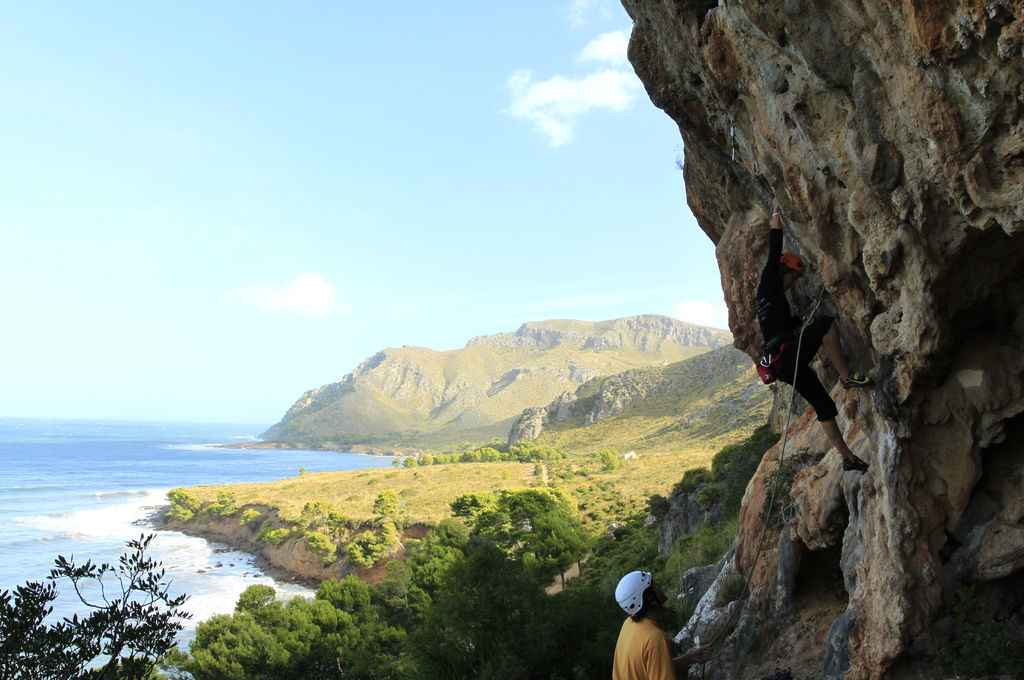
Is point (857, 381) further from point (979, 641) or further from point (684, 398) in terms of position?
point (684, 398)

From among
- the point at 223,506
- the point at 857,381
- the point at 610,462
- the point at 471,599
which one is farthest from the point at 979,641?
the point at 223,506

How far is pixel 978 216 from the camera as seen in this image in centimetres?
453

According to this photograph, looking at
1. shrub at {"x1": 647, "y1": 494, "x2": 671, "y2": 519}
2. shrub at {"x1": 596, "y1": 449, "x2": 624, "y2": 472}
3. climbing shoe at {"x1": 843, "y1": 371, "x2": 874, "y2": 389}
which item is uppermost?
climbing shoe at {"x1": 843, "y1": 371, "x2": 874, "y2": 389}

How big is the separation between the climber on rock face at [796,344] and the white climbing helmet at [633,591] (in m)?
2.91

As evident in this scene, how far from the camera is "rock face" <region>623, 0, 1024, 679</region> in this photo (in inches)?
169

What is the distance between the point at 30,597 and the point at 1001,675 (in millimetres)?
9793

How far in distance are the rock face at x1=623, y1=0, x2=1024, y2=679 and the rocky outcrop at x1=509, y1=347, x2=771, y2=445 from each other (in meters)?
65.1

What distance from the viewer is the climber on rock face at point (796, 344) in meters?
6.12

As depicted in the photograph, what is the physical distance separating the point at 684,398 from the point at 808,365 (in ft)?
306

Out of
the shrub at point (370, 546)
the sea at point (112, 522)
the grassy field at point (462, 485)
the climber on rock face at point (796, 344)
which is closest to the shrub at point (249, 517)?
the grassy field at point (462, 485)

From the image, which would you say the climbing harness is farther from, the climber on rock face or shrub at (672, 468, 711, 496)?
shrub at (672, 468, 711, 496)

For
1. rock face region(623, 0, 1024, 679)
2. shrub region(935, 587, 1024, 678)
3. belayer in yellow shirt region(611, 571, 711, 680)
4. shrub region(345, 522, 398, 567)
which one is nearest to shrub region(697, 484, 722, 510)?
rock face region(623, 0, 1024, 679)

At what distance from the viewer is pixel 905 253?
5.27 metres

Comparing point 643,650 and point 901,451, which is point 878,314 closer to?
point 901,451
